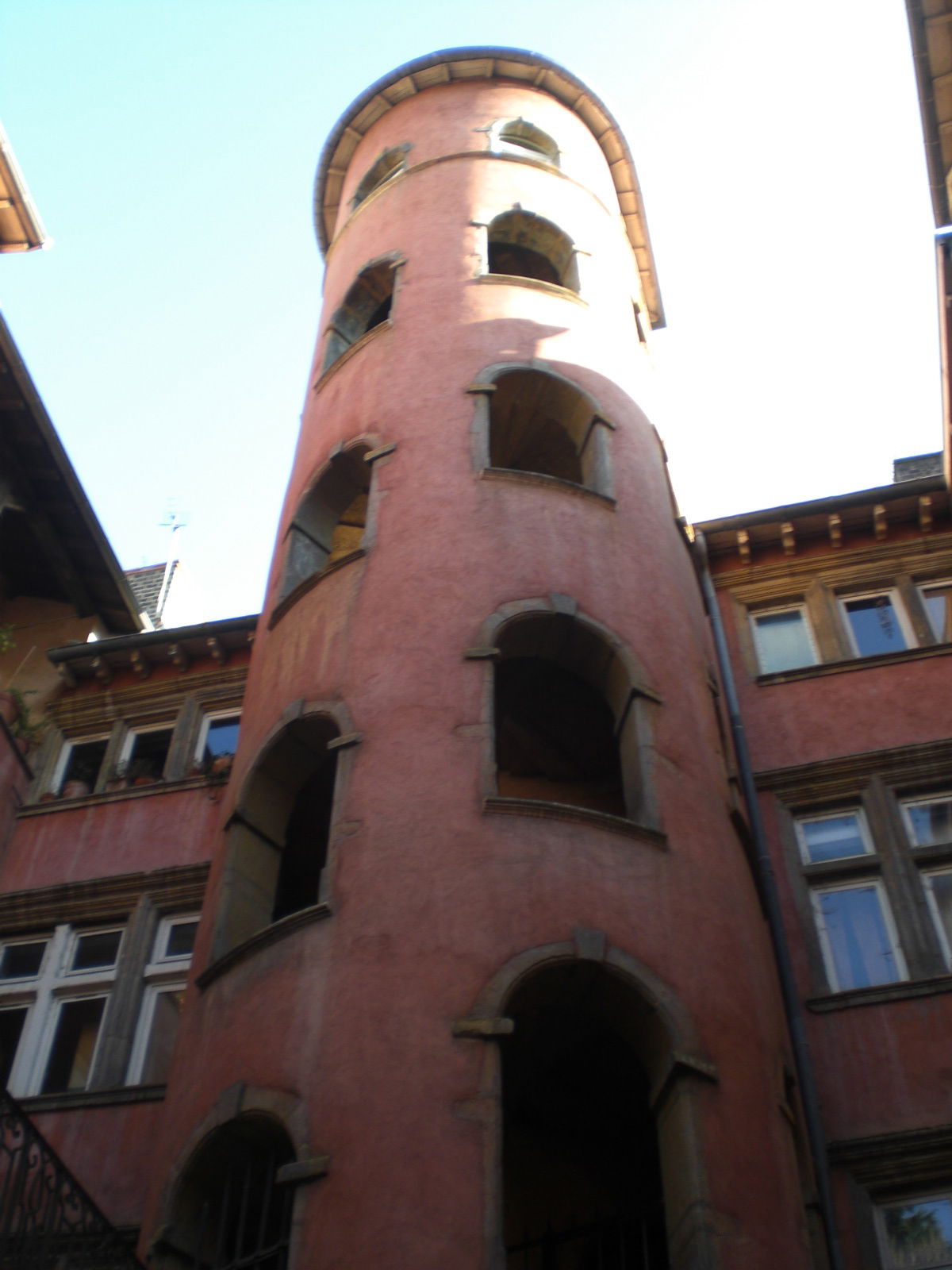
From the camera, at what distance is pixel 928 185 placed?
16.4 m

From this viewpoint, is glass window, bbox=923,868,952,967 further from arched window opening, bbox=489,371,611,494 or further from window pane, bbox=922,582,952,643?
arched window opening, bbox=489,371,611,494

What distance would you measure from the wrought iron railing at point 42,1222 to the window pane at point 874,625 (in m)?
9.95

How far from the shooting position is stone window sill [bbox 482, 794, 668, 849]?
1005 centimetres

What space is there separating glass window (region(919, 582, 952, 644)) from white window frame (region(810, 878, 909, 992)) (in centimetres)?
344

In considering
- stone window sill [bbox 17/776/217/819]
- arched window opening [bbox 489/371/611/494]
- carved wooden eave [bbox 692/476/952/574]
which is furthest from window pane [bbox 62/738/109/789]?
carved wooden eave [bbox 692/476/952/574]

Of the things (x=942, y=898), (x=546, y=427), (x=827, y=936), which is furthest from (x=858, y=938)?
(x=546, y=427)

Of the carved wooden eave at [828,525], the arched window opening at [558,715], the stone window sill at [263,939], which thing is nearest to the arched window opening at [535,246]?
the carved wooden eave at [828,525]

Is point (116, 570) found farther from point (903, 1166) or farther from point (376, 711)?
point (903, 1166)

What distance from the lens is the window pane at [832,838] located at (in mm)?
13367

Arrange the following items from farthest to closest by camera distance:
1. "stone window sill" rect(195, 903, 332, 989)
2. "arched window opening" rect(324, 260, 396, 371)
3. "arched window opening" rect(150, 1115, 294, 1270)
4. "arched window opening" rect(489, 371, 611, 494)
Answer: "arched window opening" rect(324, 260, 396, 371) < "arched window opening" rect(489, 371, 611, 494) < "stone window sill" rect(195, 903, 332, 989) < "arched window opening" rect(150, 1115, 294, 1270)

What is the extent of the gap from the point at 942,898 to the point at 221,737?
326 inches

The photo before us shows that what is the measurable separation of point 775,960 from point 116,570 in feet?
36.3

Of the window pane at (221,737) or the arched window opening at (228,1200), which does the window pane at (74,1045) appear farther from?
the arched window opening at (228,1200)

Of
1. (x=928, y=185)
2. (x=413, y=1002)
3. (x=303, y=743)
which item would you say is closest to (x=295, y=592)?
(x=303, y=743)
